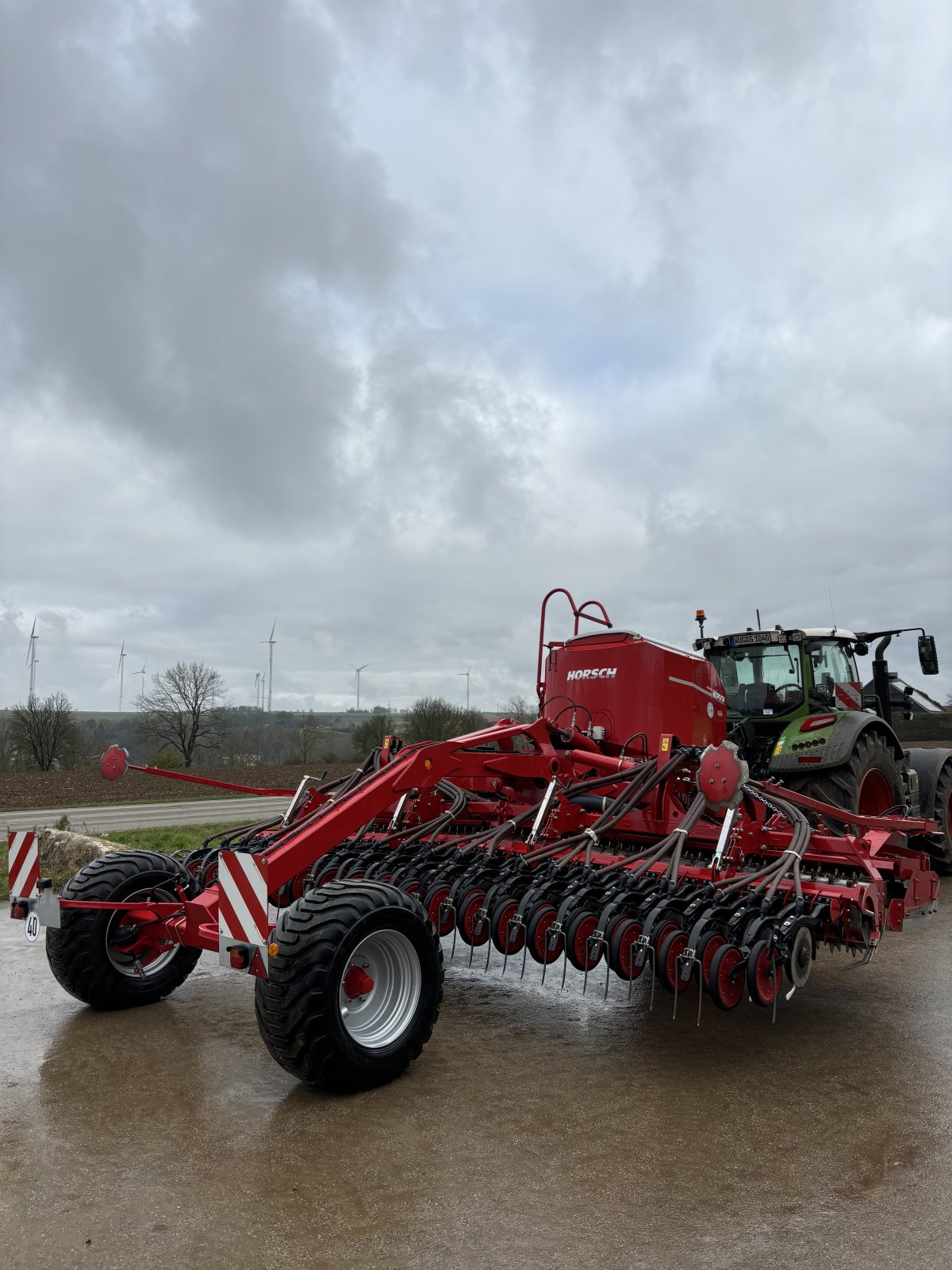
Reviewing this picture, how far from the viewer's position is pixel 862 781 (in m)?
8.32

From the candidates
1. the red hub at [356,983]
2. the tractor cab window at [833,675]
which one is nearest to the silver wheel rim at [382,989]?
the red hub at [356,983]

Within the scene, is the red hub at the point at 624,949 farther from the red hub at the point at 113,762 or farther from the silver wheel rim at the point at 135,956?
the red hub at the point at 113,762

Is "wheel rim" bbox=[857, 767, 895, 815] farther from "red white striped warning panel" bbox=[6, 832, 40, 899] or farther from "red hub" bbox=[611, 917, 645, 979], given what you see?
"red white striped warning panel" bbox=[6, 832, 40, 899]

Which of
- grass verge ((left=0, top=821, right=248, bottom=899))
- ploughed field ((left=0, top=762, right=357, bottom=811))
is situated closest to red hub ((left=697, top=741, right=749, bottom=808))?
grass verge ((left=0, top=821, right=248, bottom=899))

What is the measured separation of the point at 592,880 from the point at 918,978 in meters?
2.69

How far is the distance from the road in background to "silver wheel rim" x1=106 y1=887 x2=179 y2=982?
877cm

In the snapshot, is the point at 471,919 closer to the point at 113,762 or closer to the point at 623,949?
the point at 623,949

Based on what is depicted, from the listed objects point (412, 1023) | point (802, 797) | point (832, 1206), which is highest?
point (802, 797)

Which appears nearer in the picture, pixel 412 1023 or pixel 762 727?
pixel 412 1023

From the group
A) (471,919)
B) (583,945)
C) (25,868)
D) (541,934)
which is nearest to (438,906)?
(471,919)

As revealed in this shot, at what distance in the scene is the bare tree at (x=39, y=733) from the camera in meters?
38.2

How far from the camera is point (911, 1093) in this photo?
414 cm

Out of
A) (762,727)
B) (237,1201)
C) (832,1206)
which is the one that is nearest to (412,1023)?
(237,1201)

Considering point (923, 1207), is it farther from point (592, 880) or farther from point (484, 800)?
point (484, 800)
